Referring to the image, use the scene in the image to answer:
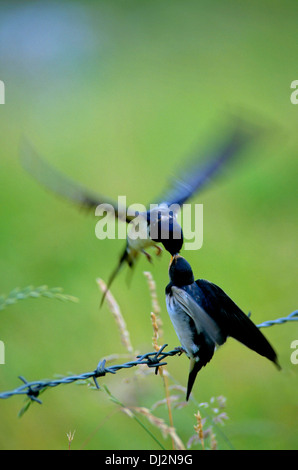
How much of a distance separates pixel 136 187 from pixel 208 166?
4507mm

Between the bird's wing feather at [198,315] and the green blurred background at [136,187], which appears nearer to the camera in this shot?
the bird's wing feather at [198,315]

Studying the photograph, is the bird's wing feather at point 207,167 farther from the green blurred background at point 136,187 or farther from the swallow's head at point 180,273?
the swallow's head at point 180,273

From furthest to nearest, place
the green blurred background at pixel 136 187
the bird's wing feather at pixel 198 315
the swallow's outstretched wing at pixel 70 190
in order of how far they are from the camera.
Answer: the green blurred background at pixel 136 187
the swallow's outstretched wing at pixel 70 190
the bird's wing feather at pixel 198 315

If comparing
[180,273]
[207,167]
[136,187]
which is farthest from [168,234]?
[136,187]

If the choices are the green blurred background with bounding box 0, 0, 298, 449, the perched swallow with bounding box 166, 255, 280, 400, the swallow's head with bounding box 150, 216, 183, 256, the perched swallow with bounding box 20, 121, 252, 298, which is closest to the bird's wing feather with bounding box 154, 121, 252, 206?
the perched swallow with bounding box 20, 121, 252, 298

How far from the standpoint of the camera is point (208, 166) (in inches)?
109

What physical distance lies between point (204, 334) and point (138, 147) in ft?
22.0

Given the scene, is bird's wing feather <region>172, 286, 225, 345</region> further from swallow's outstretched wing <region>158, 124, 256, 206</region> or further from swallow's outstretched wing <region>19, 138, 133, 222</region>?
swallow's outstretched wing <region>158, 124, 256, 206</region>

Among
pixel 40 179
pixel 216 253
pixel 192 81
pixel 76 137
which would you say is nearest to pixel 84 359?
pixel 216 253

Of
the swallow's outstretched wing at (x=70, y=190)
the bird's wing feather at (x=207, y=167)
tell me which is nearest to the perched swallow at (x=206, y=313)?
the swallow's outstretched wing at (x=70, y=190)

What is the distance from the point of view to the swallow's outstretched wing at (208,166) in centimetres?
274

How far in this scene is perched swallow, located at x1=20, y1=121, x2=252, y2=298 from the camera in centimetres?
225

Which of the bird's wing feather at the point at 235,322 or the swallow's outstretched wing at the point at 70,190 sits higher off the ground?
the swallow's outstretched wing at the point at 70,190

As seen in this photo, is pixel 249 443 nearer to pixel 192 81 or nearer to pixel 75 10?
pixel 192 81
